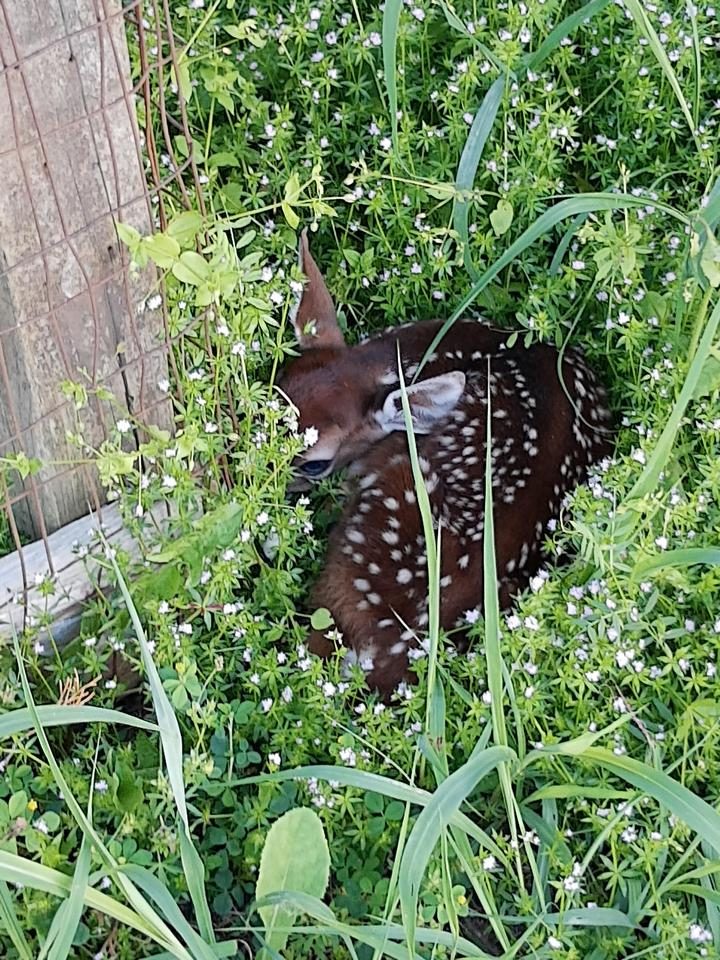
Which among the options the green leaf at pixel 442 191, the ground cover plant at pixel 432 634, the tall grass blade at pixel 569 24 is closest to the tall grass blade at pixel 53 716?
the ground cover plant at pixel 432 634

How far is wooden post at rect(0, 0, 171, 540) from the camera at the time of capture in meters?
2.69

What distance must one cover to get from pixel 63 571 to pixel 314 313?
1177mm

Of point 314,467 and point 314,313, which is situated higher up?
point 314,313

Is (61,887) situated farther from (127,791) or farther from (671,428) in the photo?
(671,428)

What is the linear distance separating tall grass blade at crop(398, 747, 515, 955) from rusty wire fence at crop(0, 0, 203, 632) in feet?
4.01

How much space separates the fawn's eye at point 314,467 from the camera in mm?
3760

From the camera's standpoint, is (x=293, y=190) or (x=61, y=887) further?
(x=293, y=190)

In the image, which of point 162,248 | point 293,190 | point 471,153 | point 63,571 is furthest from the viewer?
point 471,153

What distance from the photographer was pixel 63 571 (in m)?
3.24

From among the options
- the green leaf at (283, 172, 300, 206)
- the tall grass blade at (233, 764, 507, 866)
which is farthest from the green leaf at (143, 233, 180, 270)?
the tall grass blade at (233, 764, 507, 866)

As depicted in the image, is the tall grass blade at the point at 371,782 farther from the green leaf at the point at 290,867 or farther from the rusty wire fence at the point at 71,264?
the rusty wire fence at the point at 71,264

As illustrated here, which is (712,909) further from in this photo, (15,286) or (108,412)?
(15,286)

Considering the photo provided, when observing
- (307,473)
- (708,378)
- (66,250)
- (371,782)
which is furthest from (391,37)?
(371,782)

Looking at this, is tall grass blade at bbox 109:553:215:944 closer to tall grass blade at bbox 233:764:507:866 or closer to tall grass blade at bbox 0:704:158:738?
A: tall grass blade at bbox 0:704:158:738
